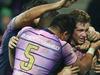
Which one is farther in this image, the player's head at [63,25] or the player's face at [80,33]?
the player's face at [80,33]

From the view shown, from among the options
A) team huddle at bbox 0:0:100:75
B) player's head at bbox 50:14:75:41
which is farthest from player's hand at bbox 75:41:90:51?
player's head at bbox 50:14:75:41

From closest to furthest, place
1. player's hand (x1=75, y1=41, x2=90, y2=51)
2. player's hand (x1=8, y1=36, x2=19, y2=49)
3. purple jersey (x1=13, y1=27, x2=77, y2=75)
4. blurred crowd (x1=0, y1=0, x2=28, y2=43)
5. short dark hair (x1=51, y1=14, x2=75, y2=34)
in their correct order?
purple jersey (x1=13, y1=27, x2=77, y2=75) < short dark hair (x1=51, y1=14, x2=75, y2=34) < player's hand (x1=8, y1=36, x2=19, y2=49) < player's hand (x1=75, y1=41, x2=90, y2=51) < blurred crowd (x1=0, y1=0, x2=28, y2=43)

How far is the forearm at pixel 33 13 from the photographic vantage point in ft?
17.4

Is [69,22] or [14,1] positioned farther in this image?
[14,1]

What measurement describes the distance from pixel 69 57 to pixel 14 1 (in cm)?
436

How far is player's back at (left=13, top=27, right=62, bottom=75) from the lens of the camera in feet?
17.2

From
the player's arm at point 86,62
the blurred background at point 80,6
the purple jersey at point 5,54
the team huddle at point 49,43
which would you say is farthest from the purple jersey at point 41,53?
the blurred background at point 80,6

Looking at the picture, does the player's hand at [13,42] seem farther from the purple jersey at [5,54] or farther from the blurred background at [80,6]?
the blurred background at [80,6]

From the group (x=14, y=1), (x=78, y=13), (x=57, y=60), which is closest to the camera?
(x=57, y=60)

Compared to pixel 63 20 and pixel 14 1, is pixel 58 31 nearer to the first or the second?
pixel 63 20

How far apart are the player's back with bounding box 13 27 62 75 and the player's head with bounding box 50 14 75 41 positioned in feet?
0.36

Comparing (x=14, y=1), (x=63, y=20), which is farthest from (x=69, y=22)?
(x=14, y=1)

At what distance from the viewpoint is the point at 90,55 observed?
18.2ft

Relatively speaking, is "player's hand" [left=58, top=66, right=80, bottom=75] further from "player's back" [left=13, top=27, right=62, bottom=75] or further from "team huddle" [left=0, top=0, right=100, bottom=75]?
"player's back" [left=13, top=27, right=62, bottom=75]
